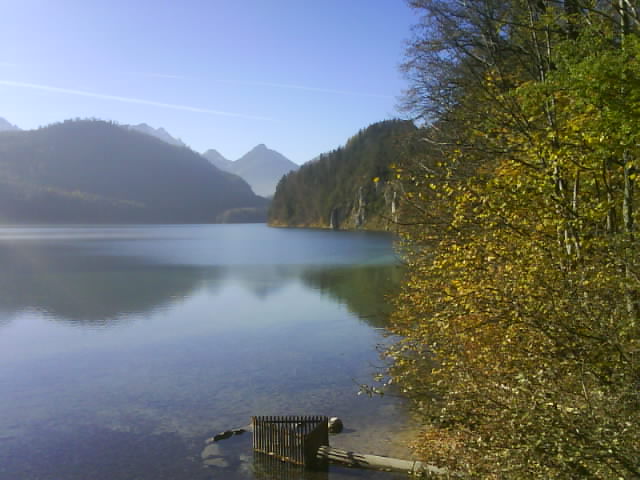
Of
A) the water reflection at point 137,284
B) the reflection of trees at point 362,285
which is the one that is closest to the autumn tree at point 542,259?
the reflection of trees at point 362,285

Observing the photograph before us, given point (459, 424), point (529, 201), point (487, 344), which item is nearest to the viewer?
point (459, 424)

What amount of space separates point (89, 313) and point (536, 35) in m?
30.9

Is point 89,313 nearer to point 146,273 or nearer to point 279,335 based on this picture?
point 279,335

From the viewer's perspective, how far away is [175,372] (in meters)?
22.1

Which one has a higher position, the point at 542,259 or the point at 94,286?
the point at 542,259

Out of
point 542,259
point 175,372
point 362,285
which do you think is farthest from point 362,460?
point 362,285

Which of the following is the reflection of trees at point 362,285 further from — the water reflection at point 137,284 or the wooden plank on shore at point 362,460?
the wooden plank on shore at point 362,460

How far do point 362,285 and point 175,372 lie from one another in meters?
26.0

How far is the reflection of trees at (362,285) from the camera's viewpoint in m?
34.3

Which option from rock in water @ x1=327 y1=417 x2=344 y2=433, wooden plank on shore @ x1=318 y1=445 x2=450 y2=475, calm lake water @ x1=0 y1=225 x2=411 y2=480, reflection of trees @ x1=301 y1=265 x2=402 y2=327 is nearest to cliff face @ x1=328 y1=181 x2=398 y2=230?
reflection of trees @ x1=301 y1=265 x2=402 y2=327

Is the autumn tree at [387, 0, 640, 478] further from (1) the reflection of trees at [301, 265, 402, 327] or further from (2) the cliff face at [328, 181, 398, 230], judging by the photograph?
(2) the cliff face at [328, 181, 398, 230]

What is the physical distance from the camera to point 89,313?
35000mm

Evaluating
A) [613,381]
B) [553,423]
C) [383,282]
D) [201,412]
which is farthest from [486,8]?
[383,282]

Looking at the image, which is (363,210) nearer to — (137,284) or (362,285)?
(362,285)
